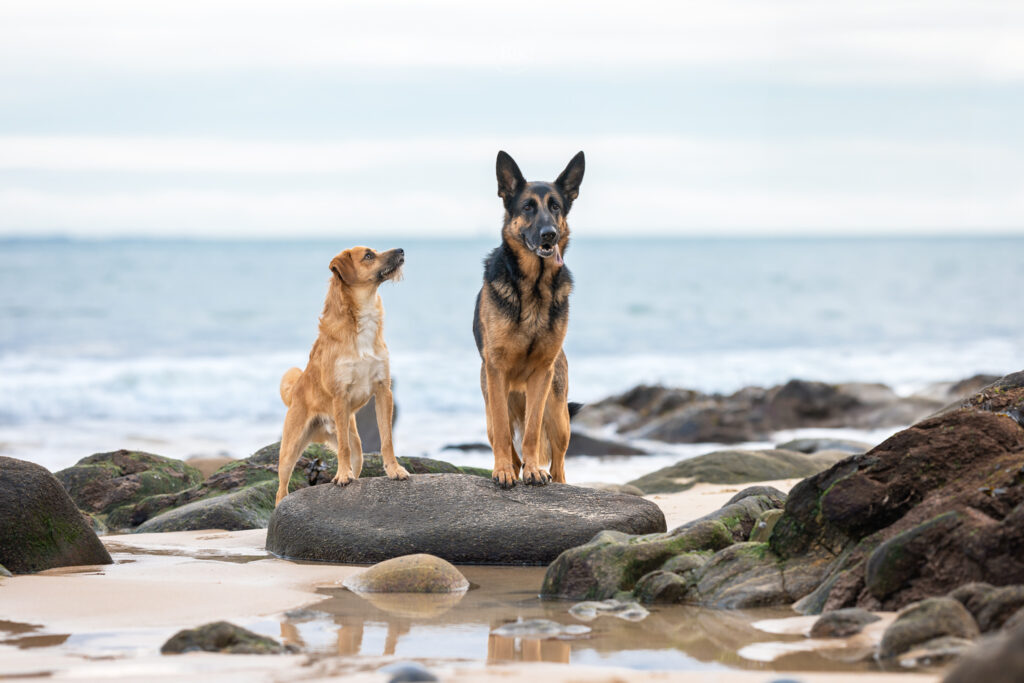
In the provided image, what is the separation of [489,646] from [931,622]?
1.91m

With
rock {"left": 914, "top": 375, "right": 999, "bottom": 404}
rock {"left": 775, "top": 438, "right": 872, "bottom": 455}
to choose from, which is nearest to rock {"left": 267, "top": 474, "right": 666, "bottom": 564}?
rock {"left": 775, "top": 438, "right": 872, "bottom": 455}

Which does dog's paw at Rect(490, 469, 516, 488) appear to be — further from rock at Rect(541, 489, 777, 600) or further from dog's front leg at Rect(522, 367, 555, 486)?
rock at Rect(541, 489, 777, 600)

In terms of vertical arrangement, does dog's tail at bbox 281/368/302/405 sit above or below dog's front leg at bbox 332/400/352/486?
above

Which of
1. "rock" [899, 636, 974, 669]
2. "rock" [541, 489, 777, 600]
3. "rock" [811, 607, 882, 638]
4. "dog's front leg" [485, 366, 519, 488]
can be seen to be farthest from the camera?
"dog's front leg" [485, 366, 519, 488]

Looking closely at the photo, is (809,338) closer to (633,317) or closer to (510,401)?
(633,317)

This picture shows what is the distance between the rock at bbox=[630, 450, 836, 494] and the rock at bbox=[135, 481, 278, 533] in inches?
160

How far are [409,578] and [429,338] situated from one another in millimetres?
34724

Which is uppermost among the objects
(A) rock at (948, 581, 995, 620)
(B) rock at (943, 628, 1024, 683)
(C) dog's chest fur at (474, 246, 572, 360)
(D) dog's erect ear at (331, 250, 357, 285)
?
(D) dog's erect ear at (331, 250, 357, 285)

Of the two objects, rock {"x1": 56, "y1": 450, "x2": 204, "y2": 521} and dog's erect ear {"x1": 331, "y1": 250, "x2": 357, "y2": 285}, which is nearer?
dog's erect ear {"x1": 331, "y1": 250, "x2": 357, "y2": 285}

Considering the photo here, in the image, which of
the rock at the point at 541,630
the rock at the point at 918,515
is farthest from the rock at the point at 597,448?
the rock at the point at 541,630

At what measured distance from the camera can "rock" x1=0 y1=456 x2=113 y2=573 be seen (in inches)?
268

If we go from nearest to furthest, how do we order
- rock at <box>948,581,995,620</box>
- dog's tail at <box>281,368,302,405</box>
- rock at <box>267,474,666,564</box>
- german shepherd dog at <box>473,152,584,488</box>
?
rock at <box>948,581,995,620</box> → rock at <box>267,474,666,564</box> → german shepherd dog at <box>473,152,584,488</box> → dog's tail at <box>281,368,302,405</box>

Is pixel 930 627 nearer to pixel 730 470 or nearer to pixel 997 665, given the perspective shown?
pixel 997 665

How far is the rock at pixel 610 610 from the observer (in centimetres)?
564
